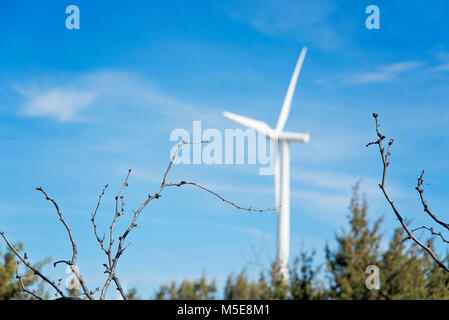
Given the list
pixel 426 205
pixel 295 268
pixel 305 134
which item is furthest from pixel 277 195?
pixel 426 205

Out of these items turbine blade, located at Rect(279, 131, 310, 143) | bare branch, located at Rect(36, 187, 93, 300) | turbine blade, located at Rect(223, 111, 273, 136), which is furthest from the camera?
turbine blade, located at Rect(279, 131, 310, 143)

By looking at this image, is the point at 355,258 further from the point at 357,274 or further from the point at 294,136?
the point at 294,136

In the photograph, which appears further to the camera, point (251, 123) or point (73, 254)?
point (251, 123)

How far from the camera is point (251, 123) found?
107 feet

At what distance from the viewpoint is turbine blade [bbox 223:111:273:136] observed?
31228mm

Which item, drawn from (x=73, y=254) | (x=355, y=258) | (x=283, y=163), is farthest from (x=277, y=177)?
(x=73, y=254)

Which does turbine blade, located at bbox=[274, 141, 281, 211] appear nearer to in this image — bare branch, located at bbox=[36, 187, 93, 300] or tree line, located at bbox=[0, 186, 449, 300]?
tree line, located at bbox=[0, 186, 449, 300]

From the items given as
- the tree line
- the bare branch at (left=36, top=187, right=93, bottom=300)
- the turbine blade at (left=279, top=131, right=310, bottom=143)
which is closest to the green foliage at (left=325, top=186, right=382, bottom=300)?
the tree line

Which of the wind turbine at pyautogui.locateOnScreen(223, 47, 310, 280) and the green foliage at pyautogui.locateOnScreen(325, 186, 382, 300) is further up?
the wind turbine at pyautogui.locateOnScreen(223, 47, 310, 280)

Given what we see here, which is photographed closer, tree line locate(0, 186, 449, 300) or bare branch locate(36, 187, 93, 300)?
bare branch locate(36, 187, 93, 300)

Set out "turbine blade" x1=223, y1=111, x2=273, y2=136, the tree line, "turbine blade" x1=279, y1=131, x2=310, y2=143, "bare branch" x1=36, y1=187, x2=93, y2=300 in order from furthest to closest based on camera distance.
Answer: "turbine blade" x1=279, y1=131, x2=310, y2=143 < "turbine blade" x1=223, y1=111, x2=273, y2=136 < the tree line < "bare branch" x1=36, y1=187, x2=93, y2=300
